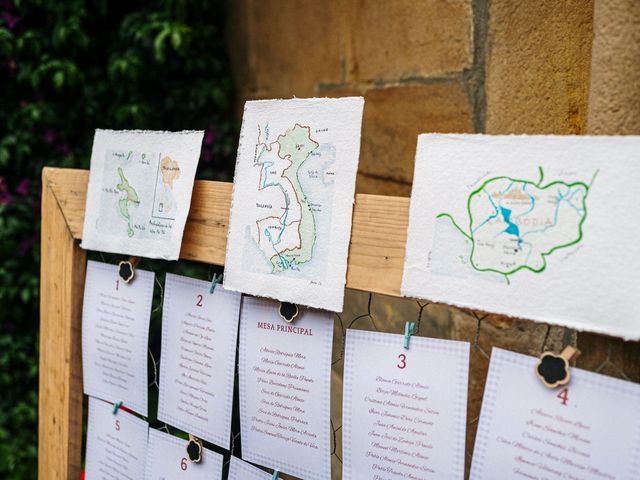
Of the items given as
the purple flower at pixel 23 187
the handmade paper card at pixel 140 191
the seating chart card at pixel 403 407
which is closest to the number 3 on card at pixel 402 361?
the seating chart card at pixel 403 407

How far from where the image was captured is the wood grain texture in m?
1.08

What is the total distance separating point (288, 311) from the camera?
2.64 ft

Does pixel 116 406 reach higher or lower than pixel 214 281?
lower

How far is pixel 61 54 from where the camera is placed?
2.68m

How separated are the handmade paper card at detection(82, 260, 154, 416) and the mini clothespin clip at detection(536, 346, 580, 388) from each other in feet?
2.03

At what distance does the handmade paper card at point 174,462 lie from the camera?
0.91 m

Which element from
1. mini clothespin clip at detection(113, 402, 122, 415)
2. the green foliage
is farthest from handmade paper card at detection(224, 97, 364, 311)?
the green foliage

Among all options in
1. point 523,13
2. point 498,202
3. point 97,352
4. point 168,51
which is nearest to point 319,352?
point 498,202

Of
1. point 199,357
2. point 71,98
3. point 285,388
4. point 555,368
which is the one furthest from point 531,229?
point 71,98

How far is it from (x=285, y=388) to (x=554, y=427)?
1.14 feet

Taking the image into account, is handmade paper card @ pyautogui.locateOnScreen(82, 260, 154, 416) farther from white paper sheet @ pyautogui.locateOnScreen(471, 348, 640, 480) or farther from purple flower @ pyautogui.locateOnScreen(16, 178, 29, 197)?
purple flower @ pyautogui.locateOnScreen(16, 178, 29, 197)

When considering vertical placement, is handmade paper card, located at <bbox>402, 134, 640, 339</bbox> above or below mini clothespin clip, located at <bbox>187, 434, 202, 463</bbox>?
above

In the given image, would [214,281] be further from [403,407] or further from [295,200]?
[403,407]

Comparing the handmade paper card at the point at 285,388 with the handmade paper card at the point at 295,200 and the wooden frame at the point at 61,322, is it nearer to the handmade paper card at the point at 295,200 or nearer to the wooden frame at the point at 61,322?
the handmade paper card at the point at 295,200
